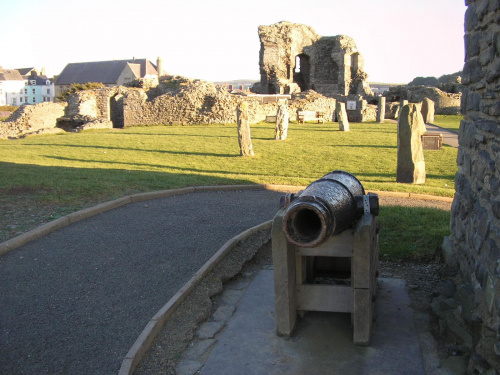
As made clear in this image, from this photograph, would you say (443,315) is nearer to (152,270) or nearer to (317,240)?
(317,240)

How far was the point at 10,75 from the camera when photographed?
85.4m

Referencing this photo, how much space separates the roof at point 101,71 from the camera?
63.8 metres

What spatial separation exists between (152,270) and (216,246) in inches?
42.3

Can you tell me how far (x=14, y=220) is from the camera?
7090 mm

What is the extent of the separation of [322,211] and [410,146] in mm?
7477

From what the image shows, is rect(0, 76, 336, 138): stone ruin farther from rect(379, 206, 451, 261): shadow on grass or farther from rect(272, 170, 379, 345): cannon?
rect(272, 170, 379, 345): cannon

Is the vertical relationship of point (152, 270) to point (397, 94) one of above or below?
below

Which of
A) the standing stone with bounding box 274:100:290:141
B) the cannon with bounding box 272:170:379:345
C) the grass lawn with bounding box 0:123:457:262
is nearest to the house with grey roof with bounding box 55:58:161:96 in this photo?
the grass lawn with bounding box 0:123:457:262

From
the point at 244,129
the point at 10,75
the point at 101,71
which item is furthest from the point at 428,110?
the point at 10,75

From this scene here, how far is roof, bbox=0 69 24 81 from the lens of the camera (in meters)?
84.4

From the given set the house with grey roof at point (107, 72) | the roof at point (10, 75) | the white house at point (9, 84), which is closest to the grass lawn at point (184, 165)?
the house with grey roof at point (107, 72)

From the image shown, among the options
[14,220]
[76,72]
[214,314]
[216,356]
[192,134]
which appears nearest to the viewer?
[216,356]

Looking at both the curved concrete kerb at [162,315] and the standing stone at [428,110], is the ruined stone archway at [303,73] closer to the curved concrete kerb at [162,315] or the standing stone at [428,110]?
the standing stone at [428,110]

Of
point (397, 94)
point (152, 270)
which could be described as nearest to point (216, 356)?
point (152, 270)
